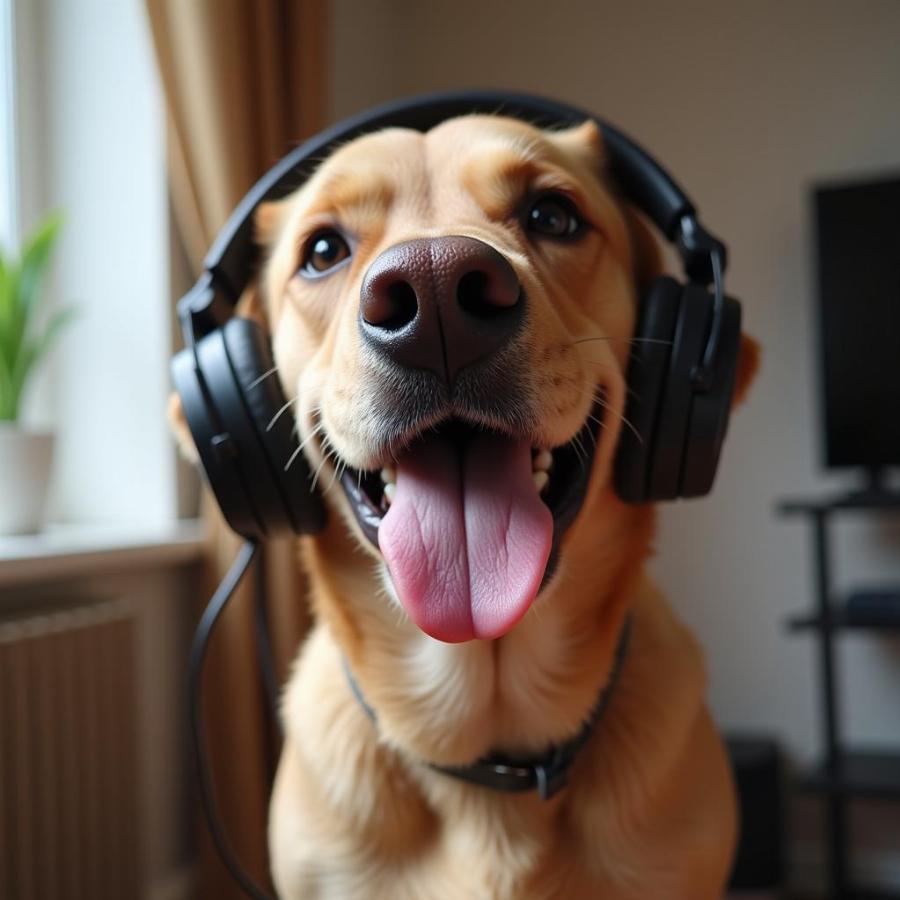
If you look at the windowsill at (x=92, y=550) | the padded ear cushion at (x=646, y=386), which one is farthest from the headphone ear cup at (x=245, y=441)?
the windowsill at (x=92, y=550)

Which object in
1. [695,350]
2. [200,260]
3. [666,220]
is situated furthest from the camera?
[200,260]

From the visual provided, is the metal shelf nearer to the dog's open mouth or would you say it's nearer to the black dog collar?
the black dog collar

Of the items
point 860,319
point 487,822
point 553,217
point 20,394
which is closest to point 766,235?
point 860,319

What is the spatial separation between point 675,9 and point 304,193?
6.97 feet

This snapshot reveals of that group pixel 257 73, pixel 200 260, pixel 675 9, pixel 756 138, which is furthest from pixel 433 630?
pixel 675 9

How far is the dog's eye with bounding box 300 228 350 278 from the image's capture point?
3.30ft

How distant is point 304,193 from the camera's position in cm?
108

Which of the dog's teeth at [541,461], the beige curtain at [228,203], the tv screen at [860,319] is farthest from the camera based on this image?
the tv screen at [860,319]

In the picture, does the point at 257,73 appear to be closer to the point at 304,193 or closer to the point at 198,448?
the point at 304,193

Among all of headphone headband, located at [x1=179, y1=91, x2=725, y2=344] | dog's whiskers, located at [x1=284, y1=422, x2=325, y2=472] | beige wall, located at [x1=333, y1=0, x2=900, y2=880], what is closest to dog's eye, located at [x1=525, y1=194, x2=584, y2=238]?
headphone headband, located at [x1=179, y1=91, x2=725, y2=344]

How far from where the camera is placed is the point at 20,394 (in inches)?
66.3

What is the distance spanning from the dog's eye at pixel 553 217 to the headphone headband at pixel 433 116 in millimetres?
109

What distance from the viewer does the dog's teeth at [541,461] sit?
825mm

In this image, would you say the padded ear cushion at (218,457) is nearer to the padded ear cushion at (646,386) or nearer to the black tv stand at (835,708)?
the padded ear cushion at (646,386)
